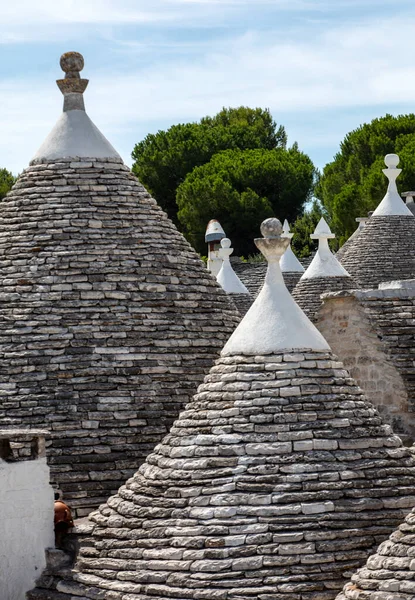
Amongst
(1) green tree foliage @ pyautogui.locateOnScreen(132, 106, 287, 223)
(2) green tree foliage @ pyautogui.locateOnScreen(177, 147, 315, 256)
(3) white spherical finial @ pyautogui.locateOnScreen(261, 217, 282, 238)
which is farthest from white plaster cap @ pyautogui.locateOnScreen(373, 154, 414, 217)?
(1) green tree foliage @ pyautogui.locateOnScreen(132, 106, 287, 223)

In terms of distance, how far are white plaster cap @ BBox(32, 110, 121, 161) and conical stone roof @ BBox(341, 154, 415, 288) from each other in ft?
35.6

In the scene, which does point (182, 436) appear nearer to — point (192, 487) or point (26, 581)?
point (192, 487)

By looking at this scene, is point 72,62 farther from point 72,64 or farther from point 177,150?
point 177,150

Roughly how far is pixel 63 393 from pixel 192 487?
4.27 m

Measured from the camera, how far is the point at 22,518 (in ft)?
49.7

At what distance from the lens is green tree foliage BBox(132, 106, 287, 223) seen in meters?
55.3

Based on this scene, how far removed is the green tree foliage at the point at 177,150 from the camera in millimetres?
55281

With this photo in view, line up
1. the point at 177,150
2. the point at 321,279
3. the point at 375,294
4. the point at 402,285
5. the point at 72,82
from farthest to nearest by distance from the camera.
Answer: the point at 177,150 < the point at 321,279 < the point at 402,285 < the point at 375,294 < the point at 72,82

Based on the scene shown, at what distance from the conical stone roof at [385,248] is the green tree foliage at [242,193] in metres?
21.0

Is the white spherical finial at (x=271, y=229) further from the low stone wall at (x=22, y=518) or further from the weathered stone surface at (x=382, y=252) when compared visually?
the weathered stone surface at (x=382, y=252)

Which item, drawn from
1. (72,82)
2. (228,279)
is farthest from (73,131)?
(228,279)

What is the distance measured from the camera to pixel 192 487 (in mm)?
13430

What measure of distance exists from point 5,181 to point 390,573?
1765 inches

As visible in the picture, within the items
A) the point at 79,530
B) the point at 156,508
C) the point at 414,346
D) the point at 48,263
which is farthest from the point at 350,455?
the point at 414,346
